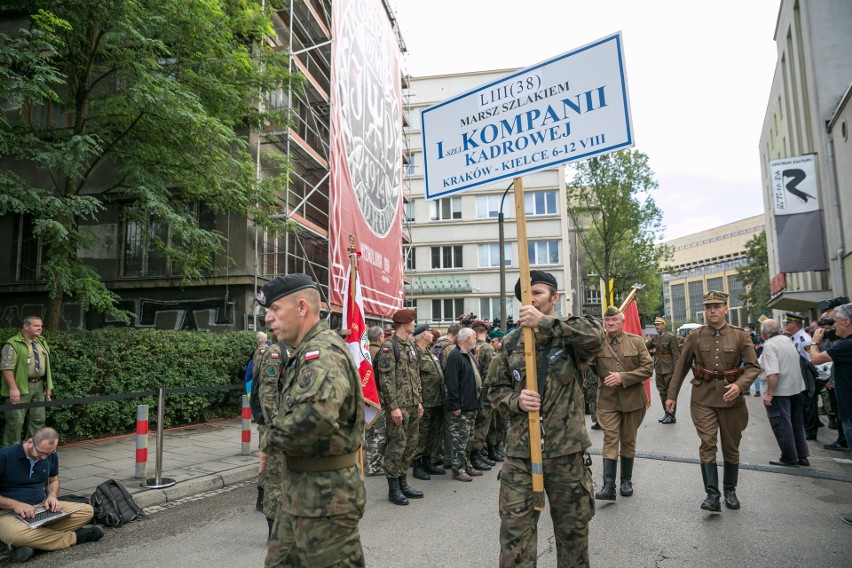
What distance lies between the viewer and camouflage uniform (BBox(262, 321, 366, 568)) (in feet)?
7.85

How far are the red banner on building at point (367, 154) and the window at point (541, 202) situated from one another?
1684 cm

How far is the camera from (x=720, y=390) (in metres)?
5.58

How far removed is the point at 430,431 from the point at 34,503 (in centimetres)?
439

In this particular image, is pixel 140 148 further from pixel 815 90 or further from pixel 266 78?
pixel 815 90

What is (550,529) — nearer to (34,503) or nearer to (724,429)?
(724,429)

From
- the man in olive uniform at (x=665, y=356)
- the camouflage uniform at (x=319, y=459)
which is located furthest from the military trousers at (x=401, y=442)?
the man in olive uniform at (x=665, y=356)

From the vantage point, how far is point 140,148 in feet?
33.6

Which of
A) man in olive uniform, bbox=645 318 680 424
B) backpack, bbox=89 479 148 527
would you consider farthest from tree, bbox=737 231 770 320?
backpack, bbox=89 479 148 527

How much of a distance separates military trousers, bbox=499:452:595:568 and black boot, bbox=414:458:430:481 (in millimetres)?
4030

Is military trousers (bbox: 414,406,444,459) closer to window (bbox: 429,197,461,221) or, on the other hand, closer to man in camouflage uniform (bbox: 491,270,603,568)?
man in camouflage uniform (bbox: 491,270,603,568)

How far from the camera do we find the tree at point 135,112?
845cm

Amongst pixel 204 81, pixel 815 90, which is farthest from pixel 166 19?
pixel 815 90

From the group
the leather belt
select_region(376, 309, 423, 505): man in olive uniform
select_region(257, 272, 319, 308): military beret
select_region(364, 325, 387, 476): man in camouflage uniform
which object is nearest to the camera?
the leather belt

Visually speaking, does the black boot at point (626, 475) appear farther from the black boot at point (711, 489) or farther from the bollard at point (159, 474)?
the bollard at point (159, 474)
